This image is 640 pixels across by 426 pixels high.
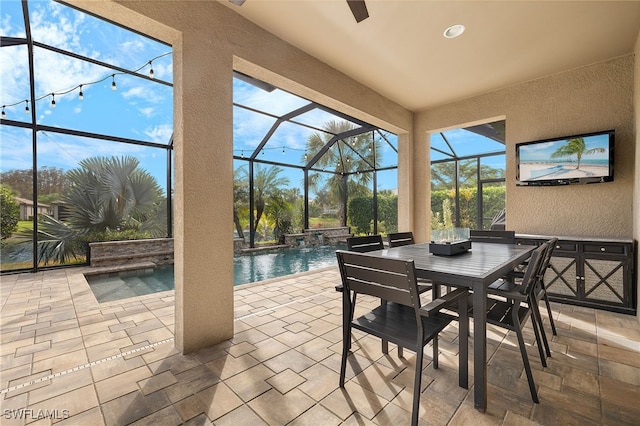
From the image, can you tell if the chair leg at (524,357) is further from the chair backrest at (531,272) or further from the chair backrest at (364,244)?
the chair backrest at (364,244)

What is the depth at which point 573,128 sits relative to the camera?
12.1 feet

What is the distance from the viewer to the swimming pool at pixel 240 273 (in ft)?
14.9

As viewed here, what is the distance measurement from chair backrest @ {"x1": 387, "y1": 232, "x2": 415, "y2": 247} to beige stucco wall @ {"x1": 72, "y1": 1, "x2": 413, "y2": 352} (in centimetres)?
174

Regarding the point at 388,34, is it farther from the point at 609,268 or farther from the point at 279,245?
the point at 279,245

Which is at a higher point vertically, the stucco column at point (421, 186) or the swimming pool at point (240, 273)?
the stucco column at point (421, 186)

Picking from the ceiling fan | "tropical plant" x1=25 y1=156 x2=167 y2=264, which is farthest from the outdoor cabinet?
"tropical plant" x1=25 y1=156 x2=167 y2=264

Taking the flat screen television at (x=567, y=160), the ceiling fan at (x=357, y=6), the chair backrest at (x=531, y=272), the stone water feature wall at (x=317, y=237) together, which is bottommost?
the stone water feature wall at (x=317, y=237)

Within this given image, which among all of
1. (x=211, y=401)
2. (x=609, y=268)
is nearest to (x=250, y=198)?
A: (x=211, y=401)

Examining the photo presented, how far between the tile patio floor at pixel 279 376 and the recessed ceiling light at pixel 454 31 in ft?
9.95


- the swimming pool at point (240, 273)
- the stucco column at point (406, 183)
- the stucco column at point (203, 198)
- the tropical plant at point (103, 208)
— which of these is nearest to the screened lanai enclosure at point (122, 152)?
the tropical plant at point (103, 208)

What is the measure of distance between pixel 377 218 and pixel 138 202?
24.3 feet

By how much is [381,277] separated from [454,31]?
2.85 m

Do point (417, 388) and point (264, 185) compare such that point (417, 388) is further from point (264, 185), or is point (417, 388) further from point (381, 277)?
point (264, 185)

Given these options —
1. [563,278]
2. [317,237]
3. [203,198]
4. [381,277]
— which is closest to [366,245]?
[381,277]
